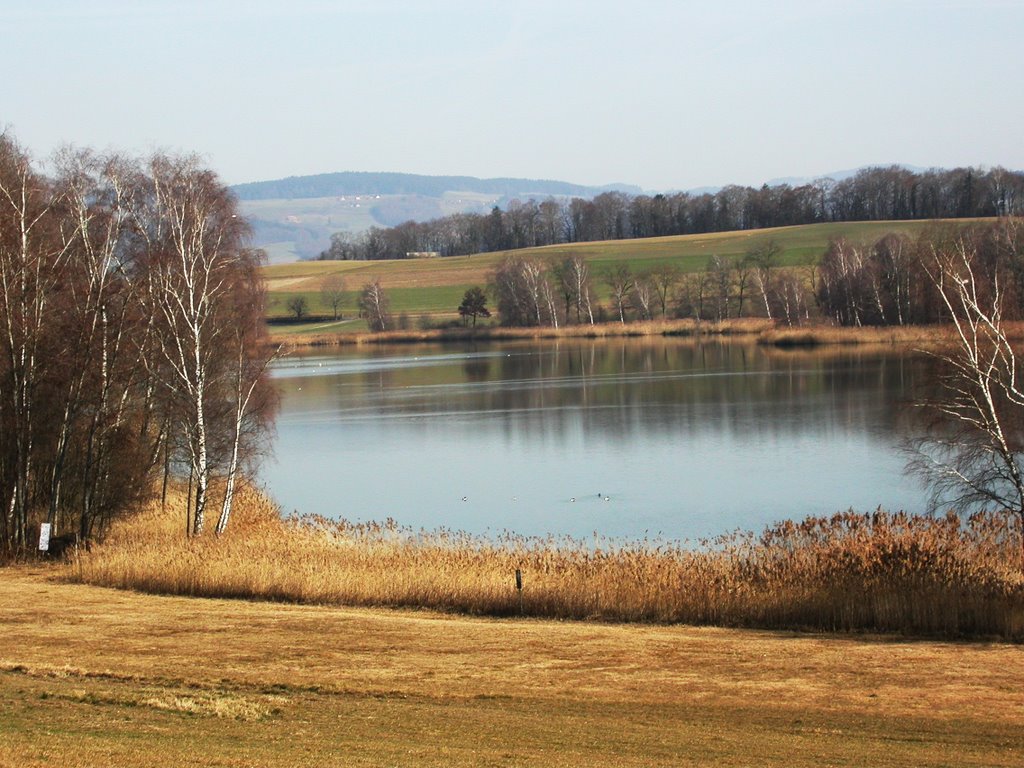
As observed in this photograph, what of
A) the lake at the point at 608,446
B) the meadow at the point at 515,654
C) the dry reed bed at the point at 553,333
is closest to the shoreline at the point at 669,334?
the dry reed bed at the point at 553,333

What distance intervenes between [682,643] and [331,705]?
563cm

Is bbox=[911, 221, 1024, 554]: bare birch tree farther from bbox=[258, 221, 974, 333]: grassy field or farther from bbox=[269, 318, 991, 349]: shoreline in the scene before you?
bbox=[258, 221, 974, 333]: grassy field

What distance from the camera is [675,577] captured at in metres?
19.6

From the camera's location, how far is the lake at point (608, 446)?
3250 cm

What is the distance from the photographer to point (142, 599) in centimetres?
2066

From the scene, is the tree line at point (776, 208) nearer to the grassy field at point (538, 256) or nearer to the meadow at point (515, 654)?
the grassy field at point (538, 256)

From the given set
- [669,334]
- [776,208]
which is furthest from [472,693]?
[776,208]

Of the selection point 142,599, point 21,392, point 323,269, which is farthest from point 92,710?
point 323,269

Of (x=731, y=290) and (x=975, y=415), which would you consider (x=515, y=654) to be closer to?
(x=975, y=415)

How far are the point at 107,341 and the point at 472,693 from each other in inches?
639

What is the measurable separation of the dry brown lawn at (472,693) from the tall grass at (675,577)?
2.70 ft

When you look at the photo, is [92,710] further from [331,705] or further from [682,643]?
[682,643]

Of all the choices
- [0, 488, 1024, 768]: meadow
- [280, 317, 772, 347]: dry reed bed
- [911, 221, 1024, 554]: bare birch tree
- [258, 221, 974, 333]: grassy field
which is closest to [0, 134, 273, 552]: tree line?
[0, 488, 1024, 768]: meadow

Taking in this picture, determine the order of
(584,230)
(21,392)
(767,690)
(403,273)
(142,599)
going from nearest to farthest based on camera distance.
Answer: (767,690)
(142,599)
(21,392)
(403,273)
(584,230)
